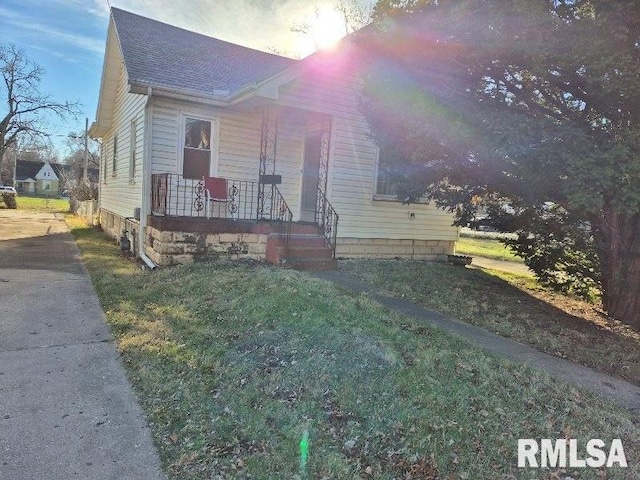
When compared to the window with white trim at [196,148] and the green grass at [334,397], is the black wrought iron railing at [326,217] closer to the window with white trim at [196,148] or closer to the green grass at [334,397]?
the window with white trim at [196,148]

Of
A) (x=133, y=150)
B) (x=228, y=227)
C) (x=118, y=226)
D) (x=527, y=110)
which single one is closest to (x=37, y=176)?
(x=118, y=226)

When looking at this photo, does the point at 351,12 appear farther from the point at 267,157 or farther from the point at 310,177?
the point at 267,157

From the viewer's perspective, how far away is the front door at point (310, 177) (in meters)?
10.4

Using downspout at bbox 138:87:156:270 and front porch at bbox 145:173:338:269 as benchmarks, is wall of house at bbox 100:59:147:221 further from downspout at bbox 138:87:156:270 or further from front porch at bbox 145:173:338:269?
front porch at bbox 145:173:338:269

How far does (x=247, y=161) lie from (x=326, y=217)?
2187mm

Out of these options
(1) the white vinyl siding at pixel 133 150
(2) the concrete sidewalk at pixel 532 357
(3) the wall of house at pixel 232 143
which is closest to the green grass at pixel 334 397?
(2) the concrete sidewalk at pixel 532 357

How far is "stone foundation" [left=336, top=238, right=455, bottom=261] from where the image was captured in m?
10.6

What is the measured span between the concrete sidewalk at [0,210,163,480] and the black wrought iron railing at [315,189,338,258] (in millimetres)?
4848

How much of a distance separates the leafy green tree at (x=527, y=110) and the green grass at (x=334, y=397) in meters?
2.49

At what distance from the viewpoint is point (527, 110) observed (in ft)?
20.2

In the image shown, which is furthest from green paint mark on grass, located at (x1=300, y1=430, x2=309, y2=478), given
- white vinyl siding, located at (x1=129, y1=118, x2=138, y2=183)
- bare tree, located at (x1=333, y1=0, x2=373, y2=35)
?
bare tree, located at (x1=333, y1=0, x2=373, y2=35)

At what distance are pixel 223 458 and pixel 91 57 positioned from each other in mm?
21423

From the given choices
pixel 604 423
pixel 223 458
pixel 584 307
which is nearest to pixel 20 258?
pixel 223 458

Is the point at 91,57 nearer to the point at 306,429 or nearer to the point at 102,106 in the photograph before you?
the point at 102,106
